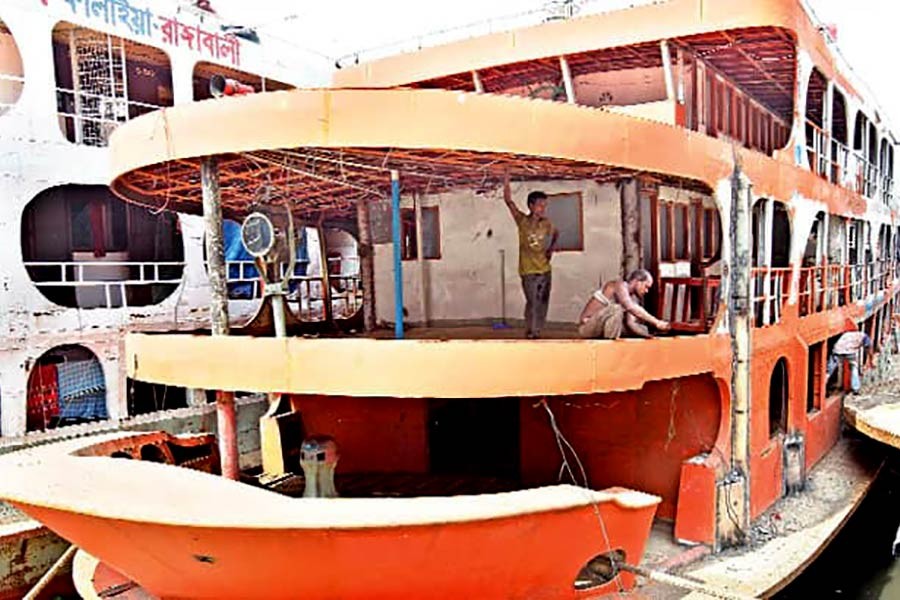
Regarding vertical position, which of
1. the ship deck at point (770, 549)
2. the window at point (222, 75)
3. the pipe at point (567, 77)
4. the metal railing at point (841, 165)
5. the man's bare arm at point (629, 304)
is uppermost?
the window at point (222, 75)

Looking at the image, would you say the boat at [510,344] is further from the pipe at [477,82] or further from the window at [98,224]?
the window at [98,224]

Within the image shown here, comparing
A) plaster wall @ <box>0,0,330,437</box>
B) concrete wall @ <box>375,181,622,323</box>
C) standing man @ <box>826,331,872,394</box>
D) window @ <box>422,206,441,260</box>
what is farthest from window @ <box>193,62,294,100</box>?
standing man @ <box>826,331,872,394</box>

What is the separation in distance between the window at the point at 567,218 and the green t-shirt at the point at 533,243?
1508mm

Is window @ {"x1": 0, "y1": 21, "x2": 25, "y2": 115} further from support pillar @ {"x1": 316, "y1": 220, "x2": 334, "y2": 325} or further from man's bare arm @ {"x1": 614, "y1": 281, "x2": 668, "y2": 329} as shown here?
man's bare arm @ {"x1": 614, "y1": 281, "x2": 668, "y2": 329}

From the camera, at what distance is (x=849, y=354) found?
13.0 meters

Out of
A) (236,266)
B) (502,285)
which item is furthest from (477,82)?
(236,266)

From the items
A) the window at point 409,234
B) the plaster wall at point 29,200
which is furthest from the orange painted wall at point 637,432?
the plaster wall at point 29,200

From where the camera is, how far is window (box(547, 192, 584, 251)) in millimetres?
8992

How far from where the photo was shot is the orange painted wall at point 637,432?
823cm

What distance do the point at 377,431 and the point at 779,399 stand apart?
664cm

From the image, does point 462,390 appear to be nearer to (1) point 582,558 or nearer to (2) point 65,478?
(1) point 582,558

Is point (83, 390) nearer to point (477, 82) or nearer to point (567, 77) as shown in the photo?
point (477, 82)

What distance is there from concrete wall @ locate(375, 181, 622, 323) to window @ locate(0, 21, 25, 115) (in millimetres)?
9060

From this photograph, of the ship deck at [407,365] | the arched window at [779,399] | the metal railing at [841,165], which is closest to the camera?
the ship deck at [407,365]
